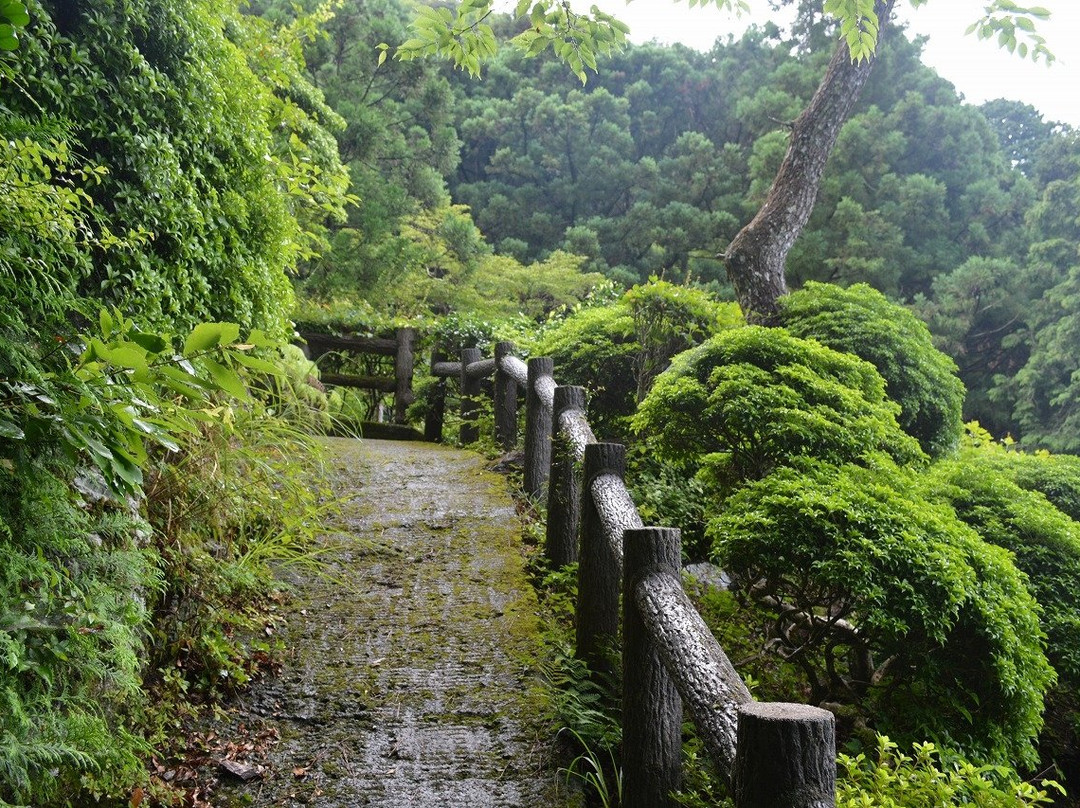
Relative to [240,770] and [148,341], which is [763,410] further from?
[148,341]

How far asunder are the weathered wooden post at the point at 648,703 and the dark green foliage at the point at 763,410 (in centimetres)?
143

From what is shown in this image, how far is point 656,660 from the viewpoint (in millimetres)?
2314

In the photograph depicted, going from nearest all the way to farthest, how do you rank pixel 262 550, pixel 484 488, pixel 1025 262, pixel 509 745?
1. pixel 509 745
2. pixel 262 550
3. pixel 484 488
4. pixel 1025 262

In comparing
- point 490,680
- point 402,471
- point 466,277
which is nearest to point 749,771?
point 490,680

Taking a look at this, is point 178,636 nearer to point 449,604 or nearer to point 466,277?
point 449,604

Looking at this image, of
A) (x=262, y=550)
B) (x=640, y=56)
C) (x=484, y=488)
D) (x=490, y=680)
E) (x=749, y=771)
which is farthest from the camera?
(x=640, y=56)

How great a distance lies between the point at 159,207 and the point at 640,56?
2311 cm

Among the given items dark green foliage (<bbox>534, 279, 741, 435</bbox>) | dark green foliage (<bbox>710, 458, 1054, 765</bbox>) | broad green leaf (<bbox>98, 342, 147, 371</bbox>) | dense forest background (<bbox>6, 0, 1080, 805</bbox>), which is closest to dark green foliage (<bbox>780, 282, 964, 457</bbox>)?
dense forest background (<bbox>6, 0, 1080, 805</bbox>)

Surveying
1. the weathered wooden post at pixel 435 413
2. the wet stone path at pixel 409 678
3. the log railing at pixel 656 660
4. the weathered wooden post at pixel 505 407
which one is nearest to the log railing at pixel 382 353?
the weathered wooden post at pixel 435 413

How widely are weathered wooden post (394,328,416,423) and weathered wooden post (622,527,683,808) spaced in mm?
7564

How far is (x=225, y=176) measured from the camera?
3328mm

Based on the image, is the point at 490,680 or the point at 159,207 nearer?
the point at 159,207

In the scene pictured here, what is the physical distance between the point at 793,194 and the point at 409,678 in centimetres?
588

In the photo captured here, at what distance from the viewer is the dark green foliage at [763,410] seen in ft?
12.2
